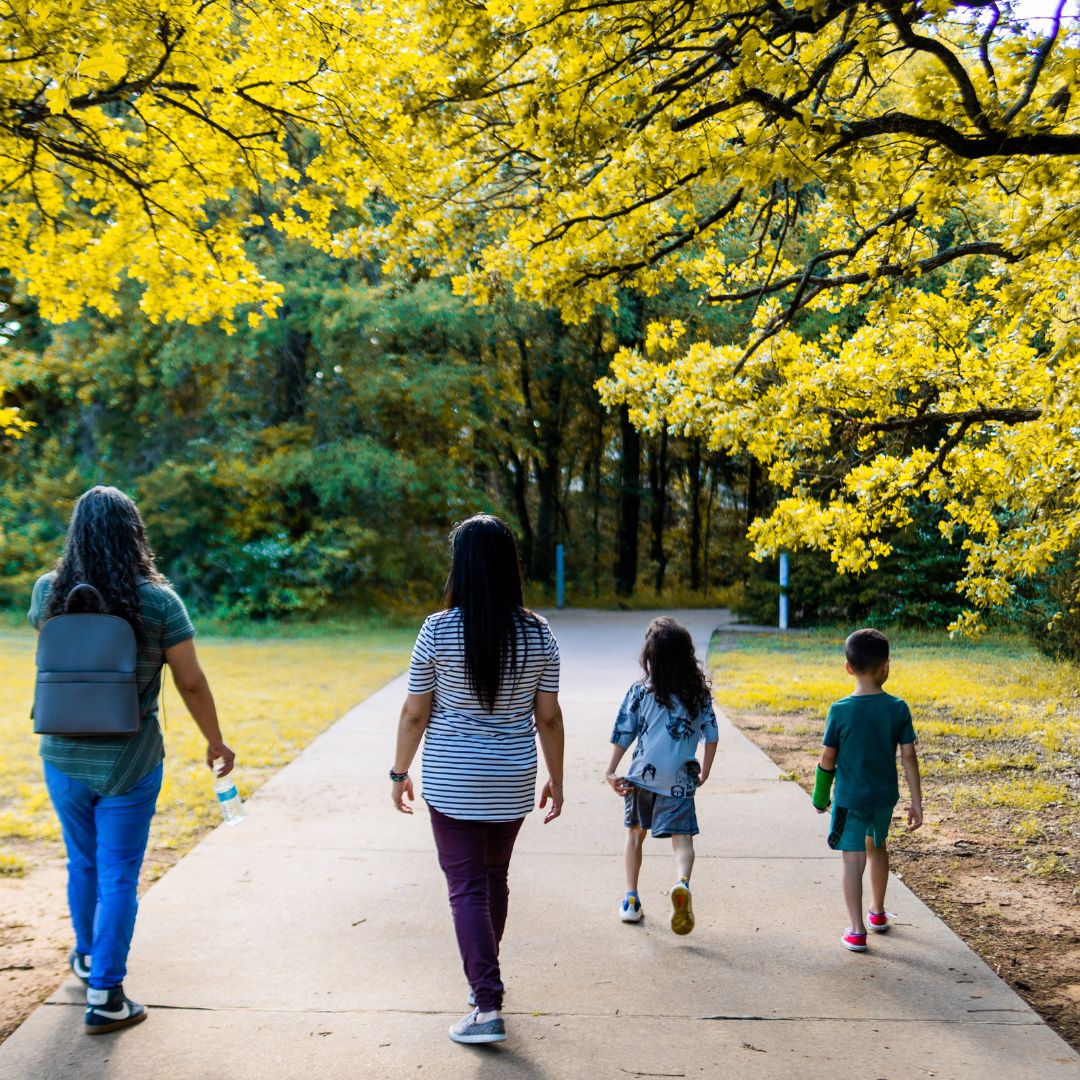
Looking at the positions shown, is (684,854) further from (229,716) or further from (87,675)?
(229,716)

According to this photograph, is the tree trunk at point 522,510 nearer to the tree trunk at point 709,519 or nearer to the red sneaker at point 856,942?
the tree trunk at point 709,519

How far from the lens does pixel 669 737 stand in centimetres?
501

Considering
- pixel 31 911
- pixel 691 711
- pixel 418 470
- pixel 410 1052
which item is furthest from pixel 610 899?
pixel 418 470

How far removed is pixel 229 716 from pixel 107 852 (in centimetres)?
680

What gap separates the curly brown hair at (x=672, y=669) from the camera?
501 cm

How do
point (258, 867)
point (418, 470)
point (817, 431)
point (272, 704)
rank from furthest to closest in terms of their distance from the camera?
point (418, 470), point (272, 704), point (817, 431), point (258, 867)

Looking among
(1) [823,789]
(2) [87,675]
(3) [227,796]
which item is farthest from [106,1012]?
(1) [823,789]

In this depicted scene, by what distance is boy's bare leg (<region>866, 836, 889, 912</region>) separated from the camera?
16.2ft

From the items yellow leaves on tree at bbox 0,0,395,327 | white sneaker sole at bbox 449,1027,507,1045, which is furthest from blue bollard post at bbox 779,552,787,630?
white sneaker sole at bbox 449,1027,507,1045

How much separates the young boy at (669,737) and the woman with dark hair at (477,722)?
103cm

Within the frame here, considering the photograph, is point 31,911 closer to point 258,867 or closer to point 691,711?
point 258,867

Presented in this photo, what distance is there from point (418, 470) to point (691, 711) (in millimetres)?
15778

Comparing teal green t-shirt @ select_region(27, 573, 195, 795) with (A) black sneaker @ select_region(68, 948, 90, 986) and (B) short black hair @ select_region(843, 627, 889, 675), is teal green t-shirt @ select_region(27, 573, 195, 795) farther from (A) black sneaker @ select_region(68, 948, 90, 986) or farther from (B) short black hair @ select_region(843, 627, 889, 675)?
(B) short black hair @ select_region(843, 627, 889, 675)

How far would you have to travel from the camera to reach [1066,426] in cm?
724
